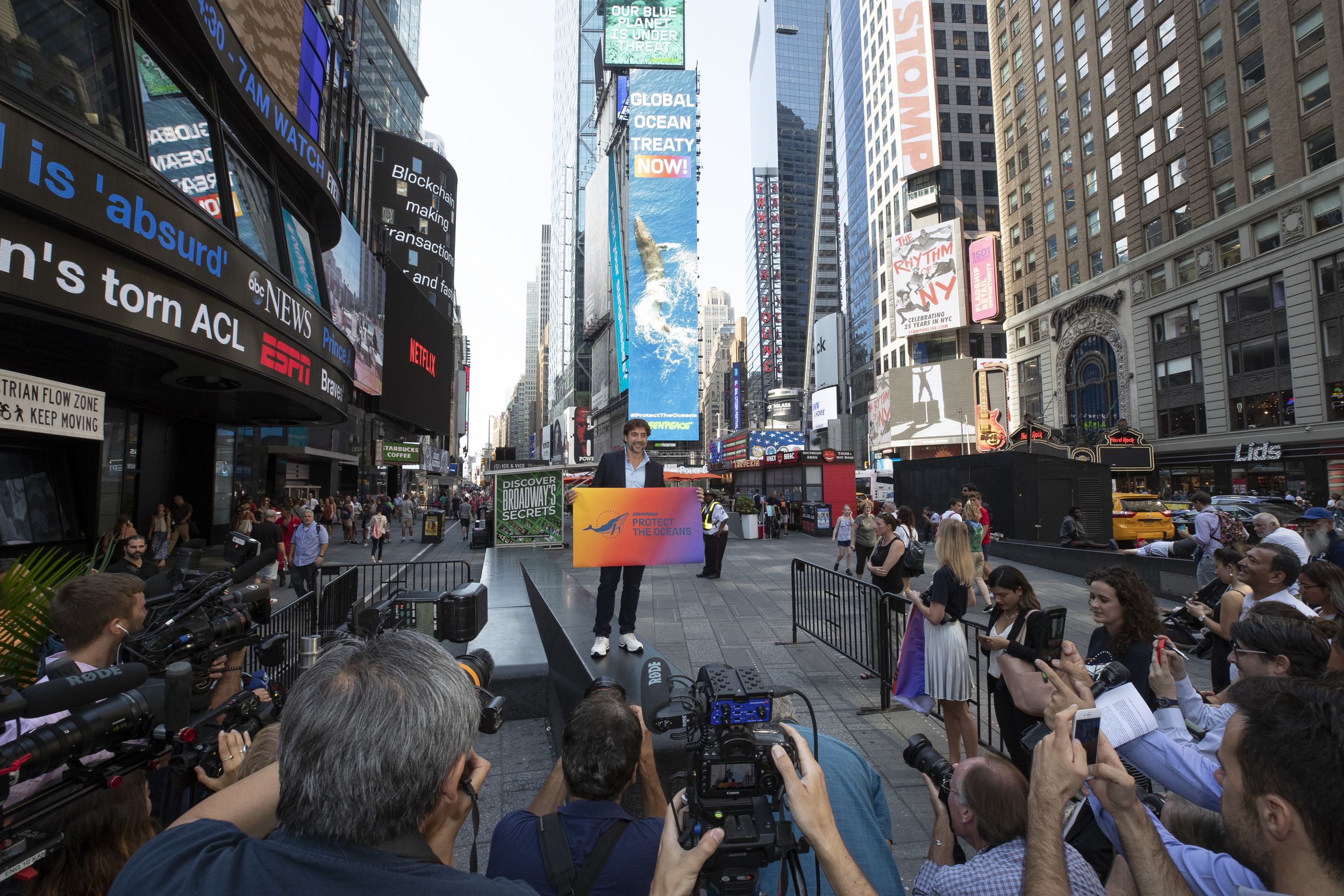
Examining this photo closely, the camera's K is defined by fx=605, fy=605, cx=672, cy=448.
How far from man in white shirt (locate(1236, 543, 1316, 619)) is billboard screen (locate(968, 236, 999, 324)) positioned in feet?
185

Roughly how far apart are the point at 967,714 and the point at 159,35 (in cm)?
1144

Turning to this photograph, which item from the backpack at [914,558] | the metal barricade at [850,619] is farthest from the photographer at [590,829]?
the backpack at [914,558]

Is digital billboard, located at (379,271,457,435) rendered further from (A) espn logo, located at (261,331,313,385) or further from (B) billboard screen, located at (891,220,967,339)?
(B) billboard screen, located at (891,220,967,339)

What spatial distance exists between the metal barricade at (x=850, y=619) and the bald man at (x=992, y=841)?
3771 mm

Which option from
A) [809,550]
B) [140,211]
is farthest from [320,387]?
[809,550]

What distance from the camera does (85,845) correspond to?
183 cm

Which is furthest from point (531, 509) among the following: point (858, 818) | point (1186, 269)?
point (1186, 269)

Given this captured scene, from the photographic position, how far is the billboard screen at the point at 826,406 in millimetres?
79375

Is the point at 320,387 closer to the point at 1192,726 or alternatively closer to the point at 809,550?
the point at 1192,726

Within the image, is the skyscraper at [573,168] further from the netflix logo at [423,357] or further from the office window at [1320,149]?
the office window at [1320,149]

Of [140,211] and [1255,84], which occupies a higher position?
[1255,84]

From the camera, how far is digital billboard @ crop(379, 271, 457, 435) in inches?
1130

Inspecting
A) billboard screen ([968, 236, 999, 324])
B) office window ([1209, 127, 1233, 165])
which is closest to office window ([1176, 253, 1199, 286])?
office window ([1209, 127, 1233, 165])

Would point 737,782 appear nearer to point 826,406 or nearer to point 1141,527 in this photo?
point 1141,527
